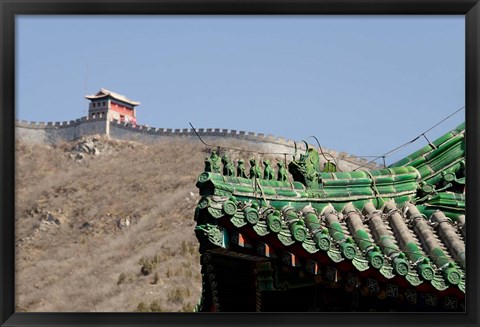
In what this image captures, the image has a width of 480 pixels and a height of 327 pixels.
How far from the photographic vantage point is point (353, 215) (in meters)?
9.00

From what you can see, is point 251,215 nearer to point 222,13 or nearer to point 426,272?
point 426,272

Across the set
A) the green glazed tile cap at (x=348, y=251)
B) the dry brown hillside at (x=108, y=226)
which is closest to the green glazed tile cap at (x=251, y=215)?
the green glazed tile cap at (x=348, y=251)

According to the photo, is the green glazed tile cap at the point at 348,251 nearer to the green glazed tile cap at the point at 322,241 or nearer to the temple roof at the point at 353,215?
the temple roof at the point at 353,215

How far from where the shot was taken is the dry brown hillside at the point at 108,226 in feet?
193

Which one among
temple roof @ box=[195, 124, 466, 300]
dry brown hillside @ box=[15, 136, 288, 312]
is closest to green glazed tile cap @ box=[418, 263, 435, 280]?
temple roof @ box=[195, 124, 466, 300]

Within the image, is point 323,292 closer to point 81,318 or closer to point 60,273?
point 81,318

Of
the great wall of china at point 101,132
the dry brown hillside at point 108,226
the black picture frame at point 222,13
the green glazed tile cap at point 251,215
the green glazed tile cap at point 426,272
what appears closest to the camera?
the black picture frame at point 222,13

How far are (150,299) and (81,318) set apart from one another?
166 ft

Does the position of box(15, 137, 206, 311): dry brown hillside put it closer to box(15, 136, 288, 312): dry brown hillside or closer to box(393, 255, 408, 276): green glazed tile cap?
box(15, 136, 288, 312): dry brown hillside

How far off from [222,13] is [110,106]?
247 feet

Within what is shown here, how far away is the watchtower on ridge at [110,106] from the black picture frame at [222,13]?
242ft

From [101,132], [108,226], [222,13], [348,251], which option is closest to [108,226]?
[108,226]

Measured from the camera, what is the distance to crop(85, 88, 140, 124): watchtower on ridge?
7994 cm

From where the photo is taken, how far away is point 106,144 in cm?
7788
